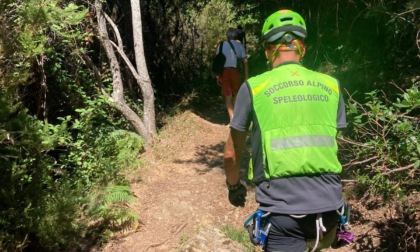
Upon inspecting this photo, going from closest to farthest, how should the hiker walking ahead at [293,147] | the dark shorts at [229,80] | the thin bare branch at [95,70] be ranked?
the hiker walking ahead at [293,147], the thin bare branch at [95,70], the dark shorts at [229,80]

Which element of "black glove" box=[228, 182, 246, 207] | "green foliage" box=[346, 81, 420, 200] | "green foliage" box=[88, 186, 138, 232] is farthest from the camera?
"green foliage" box=[88, 186, 138, 232]

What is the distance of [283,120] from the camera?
2.08 m

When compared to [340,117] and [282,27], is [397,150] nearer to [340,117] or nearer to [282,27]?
[340,117]

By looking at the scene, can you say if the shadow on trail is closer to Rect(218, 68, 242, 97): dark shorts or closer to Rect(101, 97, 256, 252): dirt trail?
Rect(101, 97, 256, 252): dirt trail

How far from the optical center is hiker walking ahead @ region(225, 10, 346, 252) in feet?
6.73

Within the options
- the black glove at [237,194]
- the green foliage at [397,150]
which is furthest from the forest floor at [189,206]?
the black glove at [237,194]

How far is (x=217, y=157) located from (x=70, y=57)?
3006 millimetres

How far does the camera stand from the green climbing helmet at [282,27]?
7.23 feet

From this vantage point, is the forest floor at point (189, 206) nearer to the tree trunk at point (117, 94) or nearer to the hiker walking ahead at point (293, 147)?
the tree trunk at point (117, 94)

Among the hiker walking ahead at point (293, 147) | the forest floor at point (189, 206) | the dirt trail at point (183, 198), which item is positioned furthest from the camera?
the dirt trail at point (183, 198)

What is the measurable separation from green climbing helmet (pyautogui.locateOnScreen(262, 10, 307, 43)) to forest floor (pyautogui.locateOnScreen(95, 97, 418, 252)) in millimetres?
2693

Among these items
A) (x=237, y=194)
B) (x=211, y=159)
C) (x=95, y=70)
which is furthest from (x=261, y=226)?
(x=95, y=70)

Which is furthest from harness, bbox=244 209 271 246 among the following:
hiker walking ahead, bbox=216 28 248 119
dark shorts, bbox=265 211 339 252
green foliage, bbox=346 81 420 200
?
hiker walking ahead, bbox=216 28 248 119

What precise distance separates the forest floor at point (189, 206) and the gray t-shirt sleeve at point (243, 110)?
260cm
